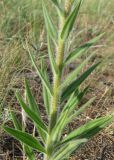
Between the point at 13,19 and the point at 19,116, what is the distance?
1.50 metres

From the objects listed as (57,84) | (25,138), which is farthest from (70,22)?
(25,138)

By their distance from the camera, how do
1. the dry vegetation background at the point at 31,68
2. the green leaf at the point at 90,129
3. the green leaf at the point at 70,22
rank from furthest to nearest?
the dry vegetation background at the point at 31,68 → the green leaf at the point at 90,129 → the green leaf at the point at 70,22

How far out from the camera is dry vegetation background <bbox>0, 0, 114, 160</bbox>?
2.25 m

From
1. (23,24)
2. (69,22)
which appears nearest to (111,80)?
(23,24)

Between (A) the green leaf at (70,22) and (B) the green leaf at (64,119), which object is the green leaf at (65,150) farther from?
(A) the green leaf at (70,22)

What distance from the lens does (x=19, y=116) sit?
2.46 metres

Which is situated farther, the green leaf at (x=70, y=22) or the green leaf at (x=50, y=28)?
the green leaf at (x=50, y=28)

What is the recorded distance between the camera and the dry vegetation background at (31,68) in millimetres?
2251

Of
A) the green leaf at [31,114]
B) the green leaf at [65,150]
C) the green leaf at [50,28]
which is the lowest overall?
the green leaf at [65,150]

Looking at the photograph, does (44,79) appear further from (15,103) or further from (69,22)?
(15,103)

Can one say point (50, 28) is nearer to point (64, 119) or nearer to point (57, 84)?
point (57, 84)

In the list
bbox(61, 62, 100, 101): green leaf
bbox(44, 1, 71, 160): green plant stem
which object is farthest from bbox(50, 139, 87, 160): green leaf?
bbox(61, 62, 100, 101): green leaf

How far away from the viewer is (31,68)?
294 centimetres

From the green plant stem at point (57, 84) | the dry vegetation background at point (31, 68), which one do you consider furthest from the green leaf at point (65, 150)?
the dry vegetation background at point (31, 68)
